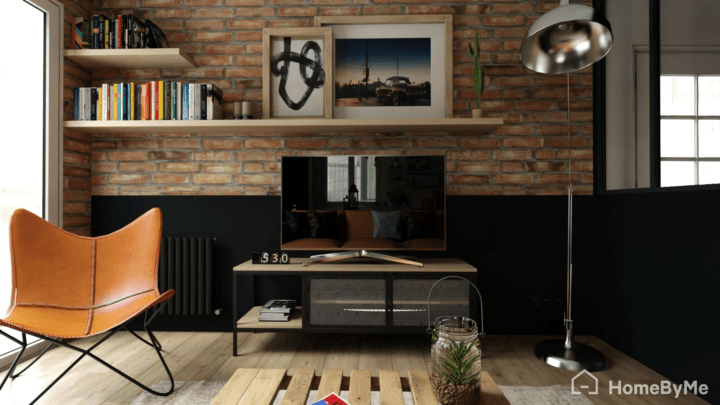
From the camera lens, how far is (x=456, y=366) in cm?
126

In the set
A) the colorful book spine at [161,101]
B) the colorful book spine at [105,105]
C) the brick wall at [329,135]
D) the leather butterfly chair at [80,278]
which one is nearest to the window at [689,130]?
the brick wall at [329,135]

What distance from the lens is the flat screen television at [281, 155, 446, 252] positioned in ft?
9.11

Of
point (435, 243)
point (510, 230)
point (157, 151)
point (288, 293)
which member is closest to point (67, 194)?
point (157, 151)

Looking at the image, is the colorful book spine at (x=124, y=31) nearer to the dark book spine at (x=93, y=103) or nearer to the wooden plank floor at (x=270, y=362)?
the dark book spine at (x=93, y=103)

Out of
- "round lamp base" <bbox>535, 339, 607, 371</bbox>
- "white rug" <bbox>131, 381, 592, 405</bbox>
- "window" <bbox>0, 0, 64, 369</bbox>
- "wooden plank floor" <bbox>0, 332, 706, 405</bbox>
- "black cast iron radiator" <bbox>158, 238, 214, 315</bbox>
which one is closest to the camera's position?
"white rug" <bbox>131, 381, 592, 405</bbox>

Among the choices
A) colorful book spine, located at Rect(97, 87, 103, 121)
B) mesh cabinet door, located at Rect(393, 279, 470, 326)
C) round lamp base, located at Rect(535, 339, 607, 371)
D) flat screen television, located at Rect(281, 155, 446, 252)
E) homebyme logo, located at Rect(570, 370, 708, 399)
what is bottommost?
homebyme logo, located at Rect(570, 370, 708, 399)

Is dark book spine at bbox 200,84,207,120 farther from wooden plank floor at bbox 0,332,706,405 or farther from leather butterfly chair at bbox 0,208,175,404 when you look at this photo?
wooden plank floor at bbox 0,332,706,405

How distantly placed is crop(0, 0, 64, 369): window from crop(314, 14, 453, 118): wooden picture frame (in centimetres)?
176

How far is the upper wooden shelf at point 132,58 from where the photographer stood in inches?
111

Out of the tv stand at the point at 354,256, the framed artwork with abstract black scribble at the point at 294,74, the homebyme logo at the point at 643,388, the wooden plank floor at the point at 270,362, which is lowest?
the wooden plank floor at the point at 270,362

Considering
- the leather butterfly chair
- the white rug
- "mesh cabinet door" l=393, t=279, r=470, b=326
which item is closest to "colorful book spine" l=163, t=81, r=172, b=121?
the leather butterfly chair

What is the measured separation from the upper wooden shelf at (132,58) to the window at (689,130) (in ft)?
9.82

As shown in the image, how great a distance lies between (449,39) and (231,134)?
172cm

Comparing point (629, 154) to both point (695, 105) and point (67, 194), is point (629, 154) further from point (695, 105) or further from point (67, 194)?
point (67, 194)
